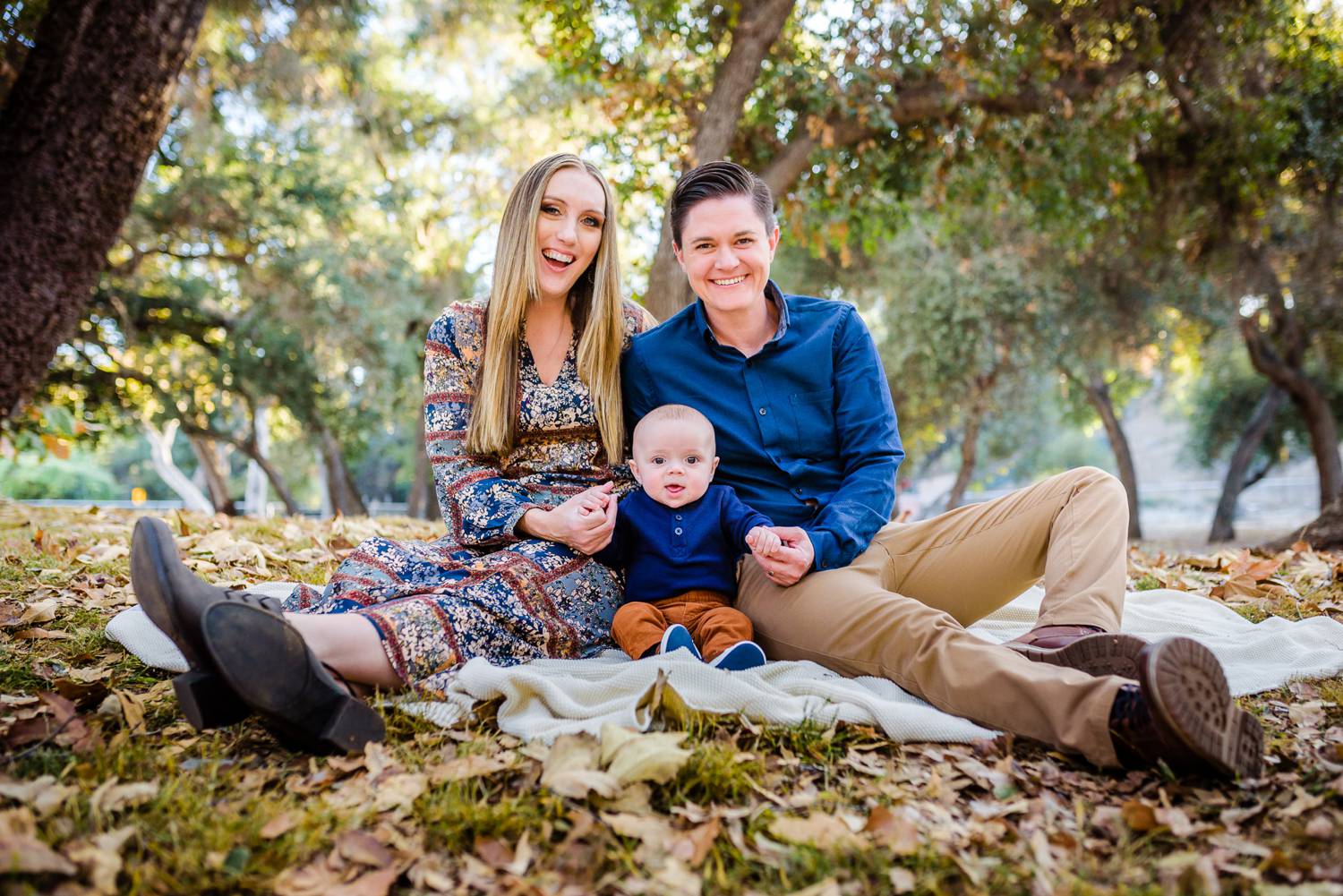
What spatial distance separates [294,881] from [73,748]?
0.94 meters

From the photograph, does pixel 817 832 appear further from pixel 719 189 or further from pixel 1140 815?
pixel 719 189

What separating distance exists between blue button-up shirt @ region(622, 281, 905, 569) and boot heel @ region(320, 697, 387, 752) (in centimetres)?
157

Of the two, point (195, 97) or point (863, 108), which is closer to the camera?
point (863, 108)

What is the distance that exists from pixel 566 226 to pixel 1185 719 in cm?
253

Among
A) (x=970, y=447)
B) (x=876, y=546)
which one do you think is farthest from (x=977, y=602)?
(x=970, y=447)

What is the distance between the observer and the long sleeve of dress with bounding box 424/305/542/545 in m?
3.06

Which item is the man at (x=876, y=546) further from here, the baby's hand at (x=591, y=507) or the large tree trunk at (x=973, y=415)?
the large tree trunk at (x=973, y=415)

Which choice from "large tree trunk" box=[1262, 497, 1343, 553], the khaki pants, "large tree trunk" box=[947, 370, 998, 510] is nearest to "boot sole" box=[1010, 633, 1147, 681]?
the khaki pants

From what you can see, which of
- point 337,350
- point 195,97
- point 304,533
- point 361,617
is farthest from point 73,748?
point 337,350

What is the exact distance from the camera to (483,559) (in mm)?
2918

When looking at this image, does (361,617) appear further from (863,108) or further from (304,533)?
(863,108)

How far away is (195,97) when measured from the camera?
1149 cm

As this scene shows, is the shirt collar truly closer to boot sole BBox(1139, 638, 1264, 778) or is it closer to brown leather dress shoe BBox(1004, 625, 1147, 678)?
brown leather dress shoe BBox(1004, 625, 1147, 678)

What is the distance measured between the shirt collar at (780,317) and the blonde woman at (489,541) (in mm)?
330
